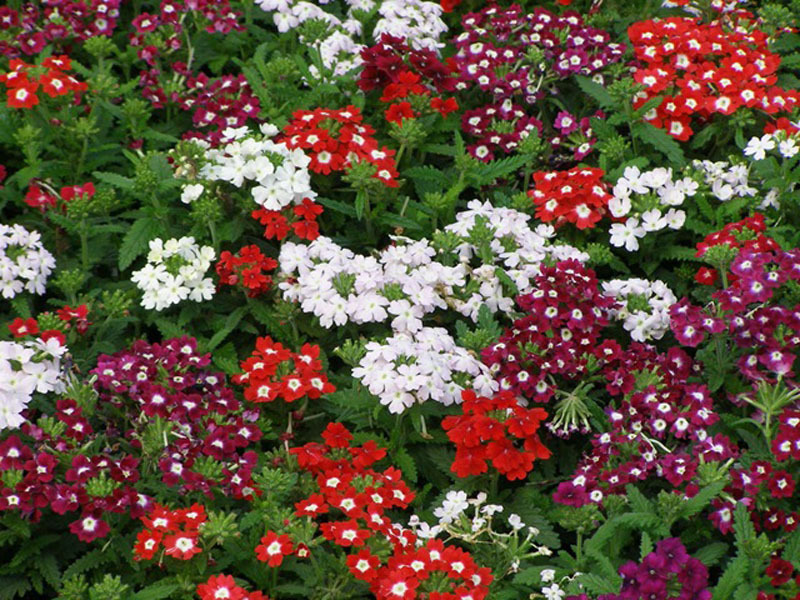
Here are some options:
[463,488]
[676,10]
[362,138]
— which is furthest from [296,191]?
[676,10]

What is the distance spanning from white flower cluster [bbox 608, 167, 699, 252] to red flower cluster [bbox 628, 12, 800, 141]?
19.7 inches

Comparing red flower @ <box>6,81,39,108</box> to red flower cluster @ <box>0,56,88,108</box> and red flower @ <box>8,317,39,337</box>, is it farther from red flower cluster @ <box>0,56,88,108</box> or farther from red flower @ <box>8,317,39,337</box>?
red flower @ <box>8,317,39,337</box>

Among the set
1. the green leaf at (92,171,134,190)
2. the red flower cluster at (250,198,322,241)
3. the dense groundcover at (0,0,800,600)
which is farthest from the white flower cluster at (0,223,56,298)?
the red flower cluster at (250,198,322,241)

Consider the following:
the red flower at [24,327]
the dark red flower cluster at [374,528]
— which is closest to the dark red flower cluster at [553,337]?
the dark red flower cluster at [374,528]

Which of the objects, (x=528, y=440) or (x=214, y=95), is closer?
(x=528, y=440)

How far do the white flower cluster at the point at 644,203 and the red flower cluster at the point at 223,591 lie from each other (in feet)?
7.20

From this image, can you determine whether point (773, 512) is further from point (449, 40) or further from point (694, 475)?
point (449, 40)

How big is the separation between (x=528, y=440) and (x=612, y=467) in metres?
0.30

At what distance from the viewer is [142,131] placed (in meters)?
4.95

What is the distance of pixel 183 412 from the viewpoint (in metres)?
3.60

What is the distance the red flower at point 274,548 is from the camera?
3186mm

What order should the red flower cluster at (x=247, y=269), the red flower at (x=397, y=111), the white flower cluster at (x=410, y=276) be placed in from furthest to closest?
the red flower at (x=397, y=111) < the red flower cluster at (x=247, y=269) < the white flower cluster at (x=410, y=276)

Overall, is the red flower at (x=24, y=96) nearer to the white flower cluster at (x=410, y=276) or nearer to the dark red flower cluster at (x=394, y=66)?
the white flower cluster at (x=410, y=276)

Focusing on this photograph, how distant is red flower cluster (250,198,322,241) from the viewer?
170 inches
